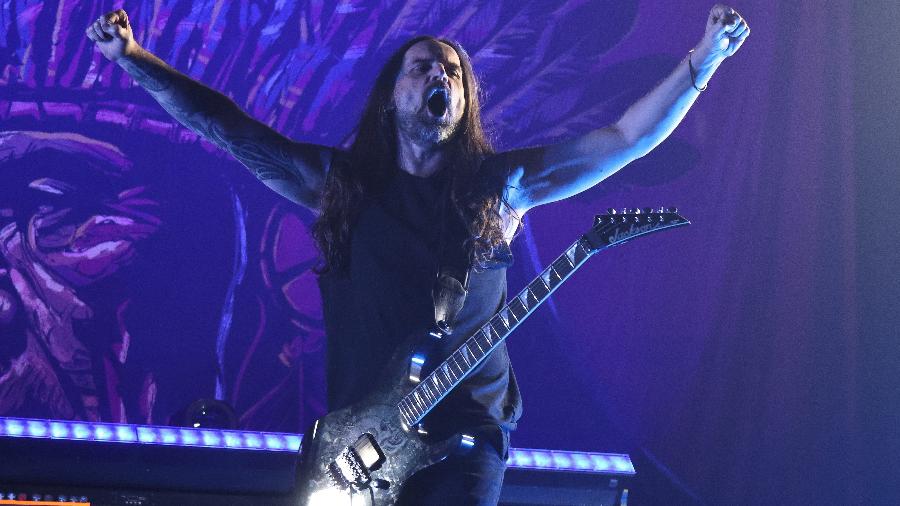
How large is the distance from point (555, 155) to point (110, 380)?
1988 mm

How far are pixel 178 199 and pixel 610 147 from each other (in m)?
1.86

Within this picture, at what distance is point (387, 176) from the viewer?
9.69 feet

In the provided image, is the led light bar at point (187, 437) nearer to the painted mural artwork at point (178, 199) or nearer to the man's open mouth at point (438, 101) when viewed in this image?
the painted mural artwork at point (178, 199)

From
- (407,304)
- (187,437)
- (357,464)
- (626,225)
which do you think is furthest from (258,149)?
(626,225)

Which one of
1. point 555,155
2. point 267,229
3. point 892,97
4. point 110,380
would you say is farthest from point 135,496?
point 892,97

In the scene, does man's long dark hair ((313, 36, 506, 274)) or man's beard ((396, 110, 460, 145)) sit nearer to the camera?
man's long dark hair ((313, 36, 506, 274))

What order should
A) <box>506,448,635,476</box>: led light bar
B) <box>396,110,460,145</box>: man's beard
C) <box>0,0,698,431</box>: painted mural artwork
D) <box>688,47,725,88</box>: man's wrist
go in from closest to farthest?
<box>688,47,725,88</box>: man's wrist < <box>396,110,460,145</box>: man's beard < <box>506,448,635,476</box>: led light bar < <box>0,0,698,431</box>: painted mural artwork

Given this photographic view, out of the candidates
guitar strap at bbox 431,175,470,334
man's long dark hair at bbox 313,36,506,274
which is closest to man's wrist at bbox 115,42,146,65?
man's long dark hair at bbox 313,36,506,274

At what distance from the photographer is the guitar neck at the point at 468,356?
8.25 ft

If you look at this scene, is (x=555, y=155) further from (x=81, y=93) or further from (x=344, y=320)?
(x=81, y=93)

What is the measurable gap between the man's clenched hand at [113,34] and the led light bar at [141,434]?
110 cm

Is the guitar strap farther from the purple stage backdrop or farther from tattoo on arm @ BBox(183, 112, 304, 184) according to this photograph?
the purple stage backdrop

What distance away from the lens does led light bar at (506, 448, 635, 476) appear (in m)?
3.29

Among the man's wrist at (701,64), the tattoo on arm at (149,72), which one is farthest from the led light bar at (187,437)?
the man's wrist at (701,64)
